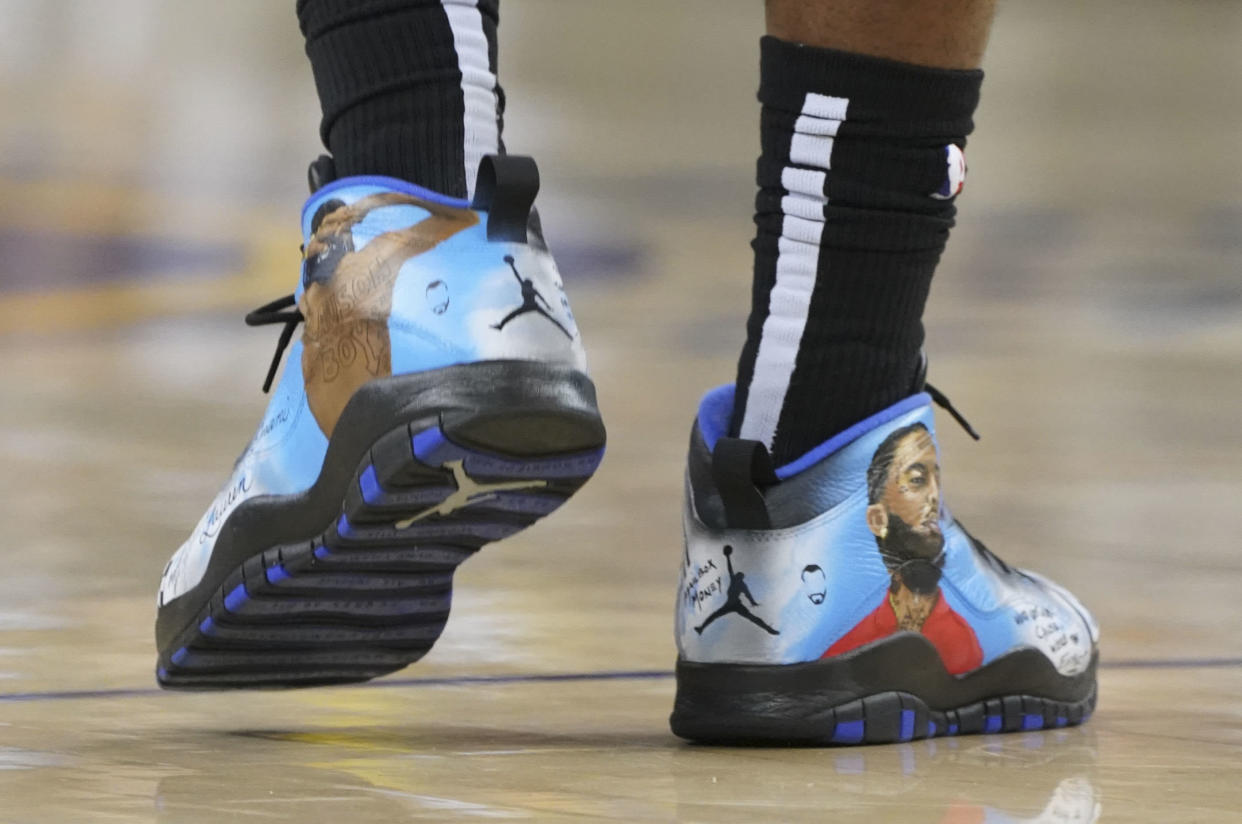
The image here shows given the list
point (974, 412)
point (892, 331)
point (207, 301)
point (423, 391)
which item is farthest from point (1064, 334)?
point (423, 391)

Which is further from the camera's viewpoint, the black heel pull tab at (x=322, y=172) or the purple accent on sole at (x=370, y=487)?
the black heel pull tab at (x=322, y=172)

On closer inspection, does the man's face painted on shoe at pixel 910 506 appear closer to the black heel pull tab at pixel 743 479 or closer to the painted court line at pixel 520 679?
the black heel pull tab at pixel 743 479

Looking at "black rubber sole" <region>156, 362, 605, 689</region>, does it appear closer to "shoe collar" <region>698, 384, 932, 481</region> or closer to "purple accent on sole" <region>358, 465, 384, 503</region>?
"purple accent on sole" <region>358, 465, 384, 503</region>

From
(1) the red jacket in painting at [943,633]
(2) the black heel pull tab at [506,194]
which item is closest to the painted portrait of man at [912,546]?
(1) the red jacket in painting at [943,633]

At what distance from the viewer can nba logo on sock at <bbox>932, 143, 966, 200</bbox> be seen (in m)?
1.03

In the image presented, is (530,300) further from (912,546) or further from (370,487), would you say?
(912,546)

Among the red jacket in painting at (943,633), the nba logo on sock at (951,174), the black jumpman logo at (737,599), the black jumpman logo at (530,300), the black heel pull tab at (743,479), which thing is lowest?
the red jacket in painting at (943,633)

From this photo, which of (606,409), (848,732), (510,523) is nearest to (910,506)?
(848,732)

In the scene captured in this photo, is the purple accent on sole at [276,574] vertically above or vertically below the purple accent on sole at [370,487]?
below

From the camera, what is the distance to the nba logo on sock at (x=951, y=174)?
3.38ft

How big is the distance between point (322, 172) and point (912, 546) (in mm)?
355

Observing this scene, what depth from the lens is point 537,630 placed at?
1.38m

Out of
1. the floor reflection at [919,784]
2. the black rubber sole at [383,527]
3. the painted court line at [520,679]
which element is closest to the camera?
the floor reflection at [919,784]

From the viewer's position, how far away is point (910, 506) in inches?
40.9
